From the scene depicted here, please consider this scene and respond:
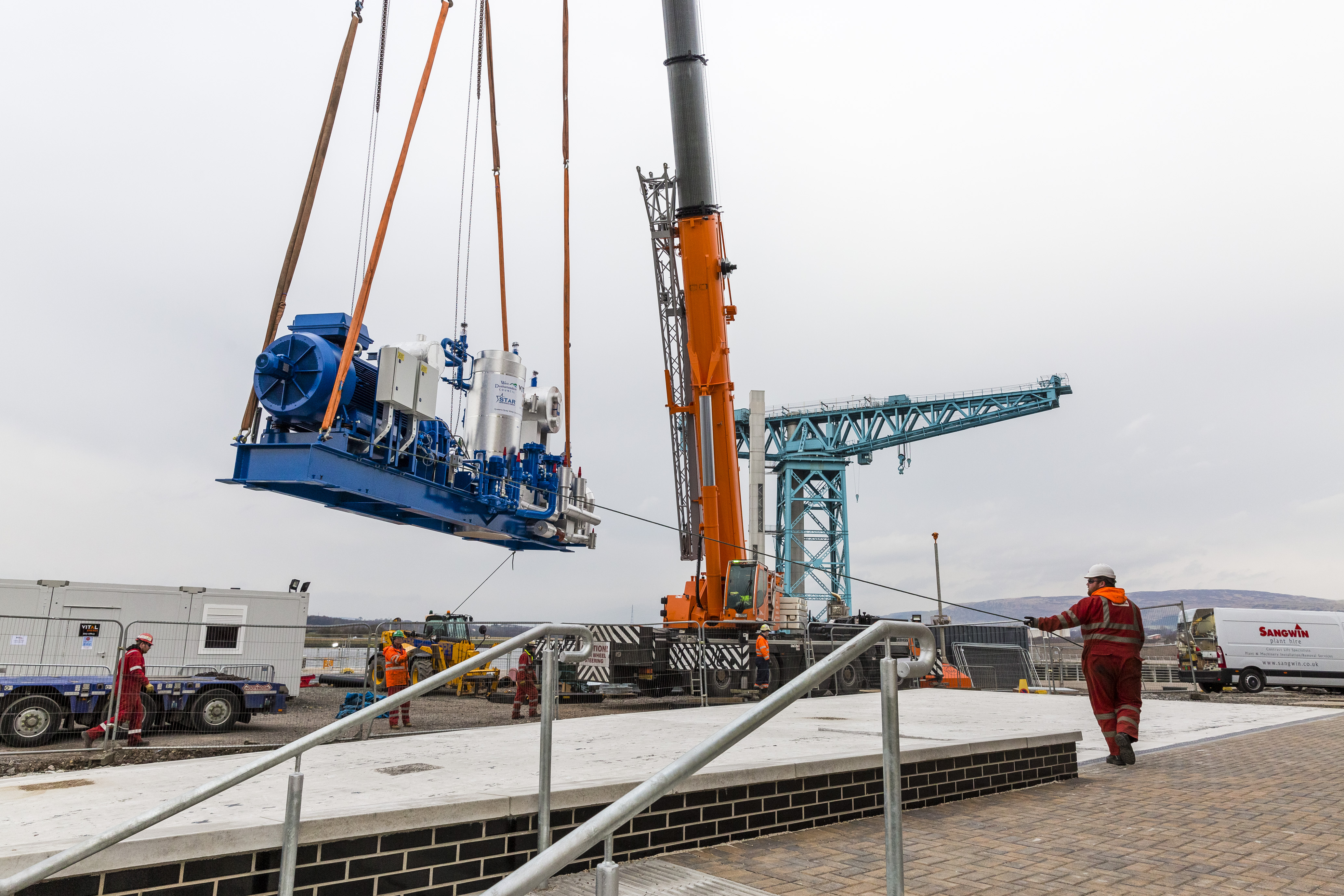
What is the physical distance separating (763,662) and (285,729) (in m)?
7.26

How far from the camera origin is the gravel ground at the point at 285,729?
8852 millimetres

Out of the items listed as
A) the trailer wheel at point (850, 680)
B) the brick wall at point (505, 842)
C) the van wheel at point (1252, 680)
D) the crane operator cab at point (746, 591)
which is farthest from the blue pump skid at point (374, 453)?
the van wheel at point (1252, 680)

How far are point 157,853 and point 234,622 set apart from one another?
13.5 meters

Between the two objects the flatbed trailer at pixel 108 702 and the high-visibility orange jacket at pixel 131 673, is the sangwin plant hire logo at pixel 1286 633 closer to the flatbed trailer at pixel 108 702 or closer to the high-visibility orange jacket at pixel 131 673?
the flatbed trailer at pixel 108 702

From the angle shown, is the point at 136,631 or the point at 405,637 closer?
the point at 136,631

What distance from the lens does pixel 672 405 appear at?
1548 centimetres

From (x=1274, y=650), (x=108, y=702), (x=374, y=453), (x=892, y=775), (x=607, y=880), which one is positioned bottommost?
(x=108, y=702)

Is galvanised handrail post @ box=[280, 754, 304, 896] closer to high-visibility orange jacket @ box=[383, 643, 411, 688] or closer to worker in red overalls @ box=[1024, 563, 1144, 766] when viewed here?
worker in red overalls @ box=[1024, 563, 1144, 766]

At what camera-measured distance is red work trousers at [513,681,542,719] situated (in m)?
12.6

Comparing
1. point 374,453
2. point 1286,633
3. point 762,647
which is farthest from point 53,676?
point 1286,633

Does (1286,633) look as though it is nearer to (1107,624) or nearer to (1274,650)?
(1274,650)

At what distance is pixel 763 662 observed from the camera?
521 inches

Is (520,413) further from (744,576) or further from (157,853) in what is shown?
(157,853)

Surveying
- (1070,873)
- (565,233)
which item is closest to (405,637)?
(565,233)
